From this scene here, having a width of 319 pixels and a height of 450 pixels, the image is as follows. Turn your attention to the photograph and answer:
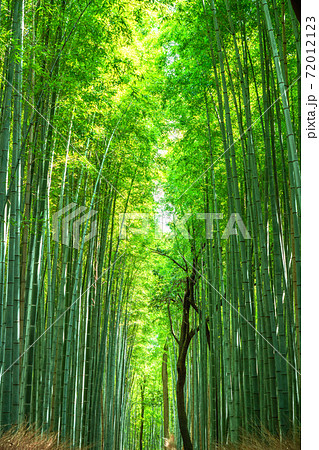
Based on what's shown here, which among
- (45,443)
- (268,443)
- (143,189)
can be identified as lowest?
(45,443)

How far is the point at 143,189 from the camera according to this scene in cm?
691

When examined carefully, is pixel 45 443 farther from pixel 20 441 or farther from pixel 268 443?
pixel 268 443

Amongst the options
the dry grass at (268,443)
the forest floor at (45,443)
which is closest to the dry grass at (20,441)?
the forest floor at (45,443)

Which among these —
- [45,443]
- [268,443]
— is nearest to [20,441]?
[45,443]

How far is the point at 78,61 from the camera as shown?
4.40 metres

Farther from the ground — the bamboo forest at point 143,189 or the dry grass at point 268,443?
the bamboo forest at point 143,189

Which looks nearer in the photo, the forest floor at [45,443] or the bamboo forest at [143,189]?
the forest floor at [45,443]

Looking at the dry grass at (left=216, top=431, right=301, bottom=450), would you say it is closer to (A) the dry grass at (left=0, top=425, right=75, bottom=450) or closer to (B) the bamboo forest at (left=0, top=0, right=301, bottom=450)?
(B) the bamboo forest at (left=0, top=0, right=301, bottom=450)

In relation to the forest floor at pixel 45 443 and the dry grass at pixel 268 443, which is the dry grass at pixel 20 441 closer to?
the forest floor at pixel 45 443

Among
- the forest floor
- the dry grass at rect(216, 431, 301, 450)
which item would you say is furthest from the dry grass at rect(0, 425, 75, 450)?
the dry grass at rect(216, 431, 301, 450)

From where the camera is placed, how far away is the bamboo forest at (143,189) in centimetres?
327

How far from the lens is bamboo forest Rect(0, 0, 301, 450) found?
3.27 m

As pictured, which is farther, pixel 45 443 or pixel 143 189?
pixel 143 189
